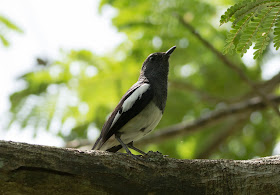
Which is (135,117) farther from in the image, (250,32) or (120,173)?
(250,32)

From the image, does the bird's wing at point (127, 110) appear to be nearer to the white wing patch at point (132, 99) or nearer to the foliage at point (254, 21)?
the white wing patch at point (132, 99)

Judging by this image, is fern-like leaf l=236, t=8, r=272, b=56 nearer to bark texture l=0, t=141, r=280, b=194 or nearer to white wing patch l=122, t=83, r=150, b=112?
bark texture l=0, t=141, r=280, b=194

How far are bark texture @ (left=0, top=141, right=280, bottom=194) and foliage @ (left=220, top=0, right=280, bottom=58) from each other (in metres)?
1.30

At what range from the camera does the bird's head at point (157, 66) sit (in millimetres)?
6247

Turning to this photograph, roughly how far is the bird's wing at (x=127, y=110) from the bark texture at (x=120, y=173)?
1.28 meters

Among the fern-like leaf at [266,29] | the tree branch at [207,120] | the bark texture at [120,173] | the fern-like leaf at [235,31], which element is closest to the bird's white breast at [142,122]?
the bark texture at [120,173]

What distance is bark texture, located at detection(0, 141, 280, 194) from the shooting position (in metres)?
3.19

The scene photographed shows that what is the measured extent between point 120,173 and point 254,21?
Result: 80.6 inches

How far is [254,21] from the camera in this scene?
3.62 meters

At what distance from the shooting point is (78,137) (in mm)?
8344

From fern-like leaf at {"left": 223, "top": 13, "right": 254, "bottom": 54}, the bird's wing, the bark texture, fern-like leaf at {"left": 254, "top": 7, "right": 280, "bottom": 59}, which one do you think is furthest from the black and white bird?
fern-like leaf at {"left": 254, "top": 7, "right": 280, "bottom": 59}

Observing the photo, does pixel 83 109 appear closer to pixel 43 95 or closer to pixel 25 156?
pixel 43 95

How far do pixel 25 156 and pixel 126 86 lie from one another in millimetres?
4659

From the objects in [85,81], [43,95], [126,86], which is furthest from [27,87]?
[126,86]
